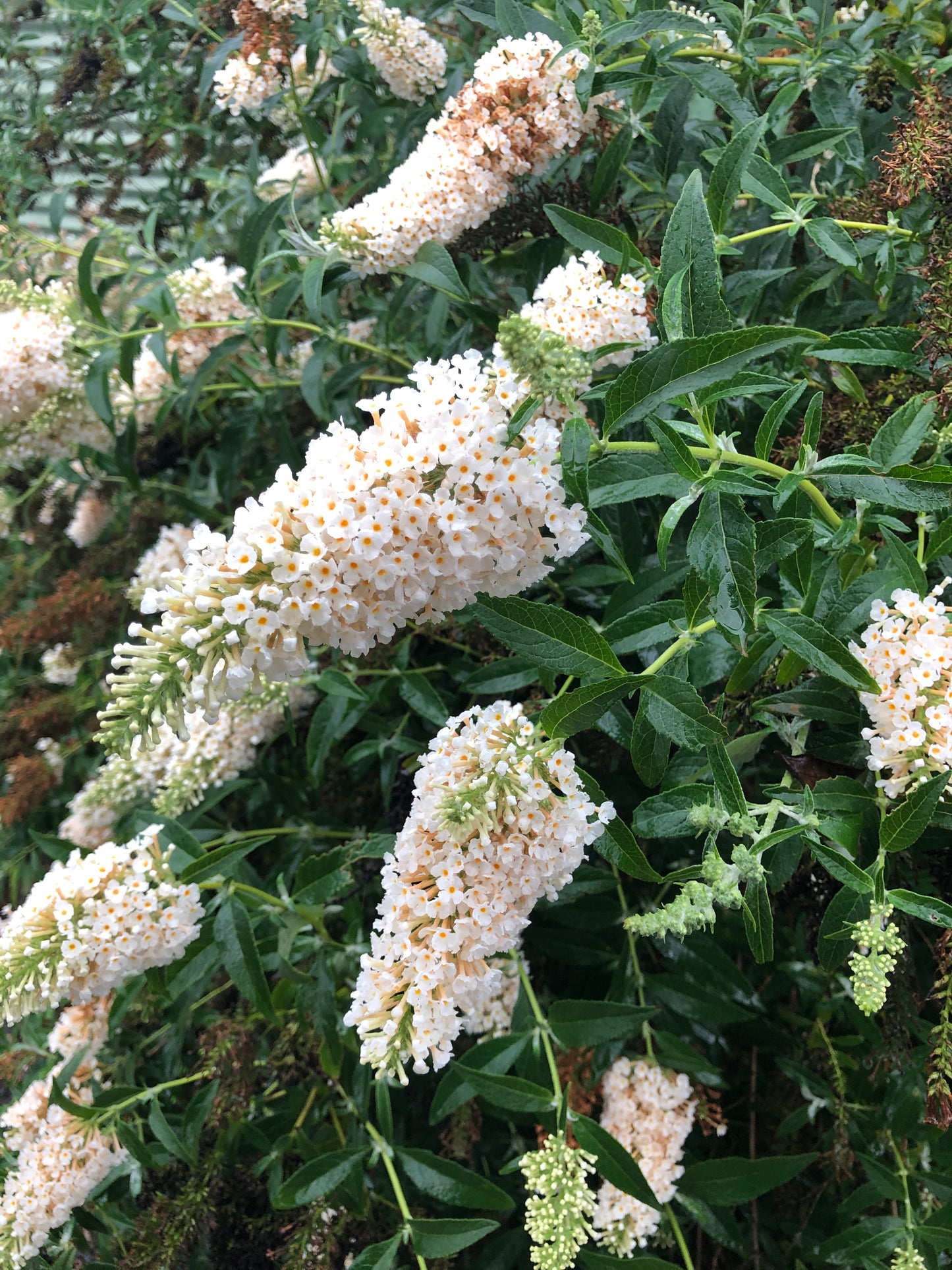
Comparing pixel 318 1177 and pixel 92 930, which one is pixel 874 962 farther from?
pixel 92 930

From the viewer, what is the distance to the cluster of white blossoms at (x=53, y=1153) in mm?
1709

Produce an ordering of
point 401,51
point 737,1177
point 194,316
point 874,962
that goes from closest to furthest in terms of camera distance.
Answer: point 874,962, point 737,1177, point 401,51, point 194,316

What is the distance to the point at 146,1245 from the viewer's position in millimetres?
1624

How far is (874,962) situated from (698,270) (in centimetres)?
90

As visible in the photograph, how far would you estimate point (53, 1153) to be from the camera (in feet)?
5.87

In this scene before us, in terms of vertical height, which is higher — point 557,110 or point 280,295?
point 557,110

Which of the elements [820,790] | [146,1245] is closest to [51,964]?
[146,1245]

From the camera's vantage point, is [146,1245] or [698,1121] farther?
[698,1121]

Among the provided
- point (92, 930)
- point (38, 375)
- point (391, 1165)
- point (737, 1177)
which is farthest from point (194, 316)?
point (737, 1177)

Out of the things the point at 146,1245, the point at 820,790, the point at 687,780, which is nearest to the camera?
the point at 820,790

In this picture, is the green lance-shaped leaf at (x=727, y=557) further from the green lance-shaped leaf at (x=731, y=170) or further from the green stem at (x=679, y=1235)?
the green stem at (x=679, y=1235)

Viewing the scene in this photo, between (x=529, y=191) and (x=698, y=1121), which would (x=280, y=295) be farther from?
(x=698, y=1121)

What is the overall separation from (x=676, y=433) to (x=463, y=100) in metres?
1.05

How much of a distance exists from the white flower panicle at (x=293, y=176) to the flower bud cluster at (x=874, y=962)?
7.96 ft
